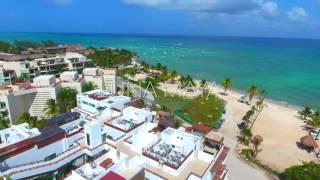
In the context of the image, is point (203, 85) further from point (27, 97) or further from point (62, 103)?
point (27, 97)

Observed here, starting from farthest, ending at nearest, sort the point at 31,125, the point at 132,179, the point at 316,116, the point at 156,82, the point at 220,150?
the point at 156,82
the point at 316,116
the point at 31,125
the point at 220,150
the point at 132,179

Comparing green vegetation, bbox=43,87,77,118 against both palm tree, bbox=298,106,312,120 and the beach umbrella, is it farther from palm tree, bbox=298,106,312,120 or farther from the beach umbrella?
palm tree, bbox=298,106,312,120

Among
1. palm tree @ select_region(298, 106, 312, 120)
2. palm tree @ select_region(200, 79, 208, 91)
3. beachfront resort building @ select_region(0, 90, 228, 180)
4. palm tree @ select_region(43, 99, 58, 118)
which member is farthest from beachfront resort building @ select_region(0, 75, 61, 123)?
palm tree @ select_region(298, 106, 312, 120)

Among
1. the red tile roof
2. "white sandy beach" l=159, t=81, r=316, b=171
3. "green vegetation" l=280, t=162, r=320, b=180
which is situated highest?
the red tile roof

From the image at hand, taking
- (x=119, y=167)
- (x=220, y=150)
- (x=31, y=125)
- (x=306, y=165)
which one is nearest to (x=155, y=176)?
(x=119, y=167)

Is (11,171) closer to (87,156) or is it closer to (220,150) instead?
(87,156)

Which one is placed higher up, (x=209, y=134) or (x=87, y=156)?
(x=209, y=134)
